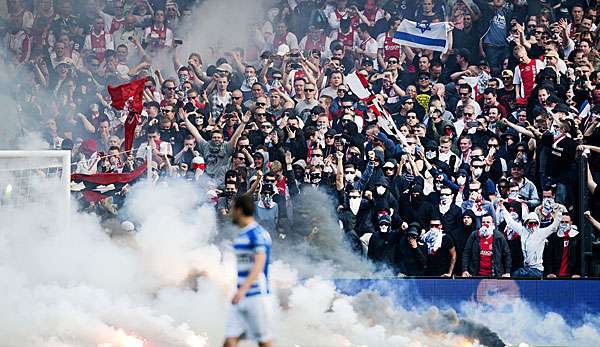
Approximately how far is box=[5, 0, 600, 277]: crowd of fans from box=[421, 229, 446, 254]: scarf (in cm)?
2

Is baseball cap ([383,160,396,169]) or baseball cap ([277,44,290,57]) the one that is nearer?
baseball cap ([383,160,396,169])

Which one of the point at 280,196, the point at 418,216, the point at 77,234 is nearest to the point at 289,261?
the point at 280,196

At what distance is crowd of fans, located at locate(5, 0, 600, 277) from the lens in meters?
11.0

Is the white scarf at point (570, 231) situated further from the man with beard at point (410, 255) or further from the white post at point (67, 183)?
the white post at point (67, 183)

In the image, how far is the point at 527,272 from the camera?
35.3 ft

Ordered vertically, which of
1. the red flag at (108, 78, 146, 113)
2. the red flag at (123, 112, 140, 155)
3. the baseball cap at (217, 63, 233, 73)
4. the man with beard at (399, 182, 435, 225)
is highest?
the baseball cap at (217, 63, 233, 73)

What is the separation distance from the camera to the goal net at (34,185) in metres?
9.20

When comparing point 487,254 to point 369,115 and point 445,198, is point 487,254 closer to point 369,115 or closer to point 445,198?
point 445,198

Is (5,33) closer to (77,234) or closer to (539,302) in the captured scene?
(77,234)

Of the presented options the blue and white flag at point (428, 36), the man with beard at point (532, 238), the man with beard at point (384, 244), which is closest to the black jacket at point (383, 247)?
the man with beard at point (384, 244)

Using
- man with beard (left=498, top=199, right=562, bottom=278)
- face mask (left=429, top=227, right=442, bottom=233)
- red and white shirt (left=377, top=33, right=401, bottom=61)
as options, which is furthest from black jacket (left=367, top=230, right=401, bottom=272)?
red and white shirt (left=377, top=33, right=401, bottom=61)

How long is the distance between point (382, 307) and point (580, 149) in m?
2.84

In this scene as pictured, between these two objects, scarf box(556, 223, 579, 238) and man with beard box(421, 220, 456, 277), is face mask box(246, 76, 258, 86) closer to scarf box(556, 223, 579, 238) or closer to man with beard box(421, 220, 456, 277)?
man with beard box(421, 220, 456, 277)

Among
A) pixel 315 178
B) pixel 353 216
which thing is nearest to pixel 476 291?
pixel 353 216
